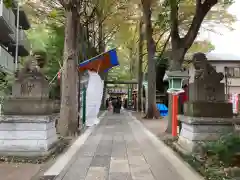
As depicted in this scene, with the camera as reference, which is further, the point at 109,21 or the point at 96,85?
the point at 109,21

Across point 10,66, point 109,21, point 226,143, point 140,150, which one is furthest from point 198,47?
point 226,143

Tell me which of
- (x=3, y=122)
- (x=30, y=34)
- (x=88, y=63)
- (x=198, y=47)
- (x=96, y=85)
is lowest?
(x=3, y=122)

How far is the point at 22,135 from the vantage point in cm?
857

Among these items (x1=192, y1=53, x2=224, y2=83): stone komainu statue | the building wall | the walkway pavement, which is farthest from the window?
(x1=192, y1=53, x2=224, y2=83): stone komainu statue

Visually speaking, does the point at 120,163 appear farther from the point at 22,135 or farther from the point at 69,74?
the point at 69,74

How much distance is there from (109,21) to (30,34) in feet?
57.1

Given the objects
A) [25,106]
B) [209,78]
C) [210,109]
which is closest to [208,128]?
[210,109]

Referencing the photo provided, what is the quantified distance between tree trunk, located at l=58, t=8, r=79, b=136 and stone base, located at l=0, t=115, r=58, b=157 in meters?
4.81

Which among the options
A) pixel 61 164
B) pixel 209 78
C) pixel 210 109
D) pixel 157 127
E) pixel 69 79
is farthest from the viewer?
pixel 157 127

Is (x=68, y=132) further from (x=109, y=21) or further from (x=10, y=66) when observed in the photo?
(x=109, y=21)

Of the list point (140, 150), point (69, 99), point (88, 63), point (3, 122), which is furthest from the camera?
point (88, 63)

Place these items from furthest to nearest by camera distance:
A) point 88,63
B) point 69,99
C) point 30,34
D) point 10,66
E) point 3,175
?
1. point 30,34
2. point 10,66
3. point 88,63
4. point 69,99
5. point 3,175

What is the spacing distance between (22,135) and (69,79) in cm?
524

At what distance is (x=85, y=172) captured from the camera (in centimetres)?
727
